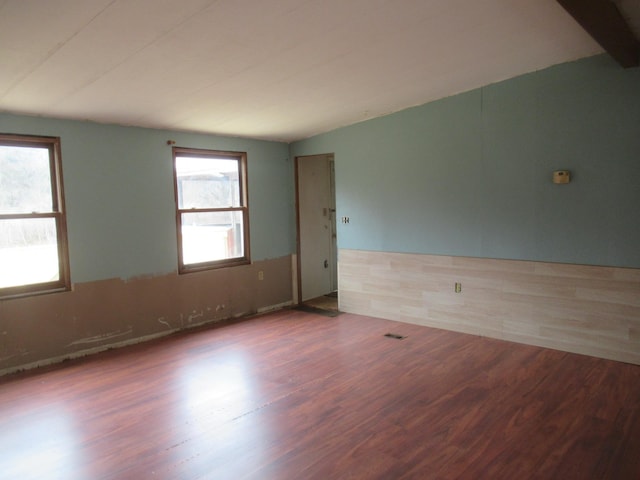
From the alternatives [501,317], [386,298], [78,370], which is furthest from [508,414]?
[78,370]

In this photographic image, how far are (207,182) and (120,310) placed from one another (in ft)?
5.89

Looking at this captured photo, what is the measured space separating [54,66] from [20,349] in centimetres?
251

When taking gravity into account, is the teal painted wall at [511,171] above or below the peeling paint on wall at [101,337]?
above

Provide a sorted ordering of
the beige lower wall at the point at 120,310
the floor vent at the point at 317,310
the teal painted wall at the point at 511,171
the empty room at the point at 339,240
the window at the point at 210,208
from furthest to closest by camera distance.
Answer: the floor vent at the point at 317,310 < the window at the point at 210,208 < the beige lower wall at the point at 120,310 < the teal painted wall at the point at 511,171 < the empty room at the point at 339,240

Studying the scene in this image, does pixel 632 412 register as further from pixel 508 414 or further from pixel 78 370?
pixel 78 370

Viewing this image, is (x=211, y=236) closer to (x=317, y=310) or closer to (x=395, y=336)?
(x=317, y=310)

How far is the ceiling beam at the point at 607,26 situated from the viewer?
2.52m

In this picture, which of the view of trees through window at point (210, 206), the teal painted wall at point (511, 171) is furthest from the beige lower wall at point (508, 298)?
the view of trees through window at point (210, 206)

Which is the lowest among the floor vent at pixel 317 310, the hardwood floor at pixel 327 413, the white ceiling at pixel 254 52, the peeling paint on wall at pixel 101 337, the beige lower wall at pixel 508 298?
the hardwood floor at pixel 327 413

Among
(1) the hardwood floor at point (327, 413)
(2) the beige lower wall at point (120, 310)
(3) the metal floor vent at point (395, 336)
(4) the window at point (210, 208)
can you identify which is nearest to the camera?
(1) the hardwood floor at point (327, 413)

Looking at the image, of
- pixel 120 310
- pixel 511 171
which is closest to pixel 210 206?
pixel 120 310

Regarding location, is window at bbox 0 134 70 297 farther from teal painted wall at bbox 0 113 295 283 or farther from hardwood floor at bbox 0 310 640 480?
hardwood floor at bbox 0 310 640 480

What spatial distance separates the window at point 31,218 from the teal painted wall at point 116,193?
0.27ft

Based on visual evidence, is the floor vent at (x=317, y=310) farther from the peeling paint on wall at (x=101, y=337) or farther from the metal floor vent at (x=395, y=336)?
the peeling paint on wall at (x=101, y=337)
